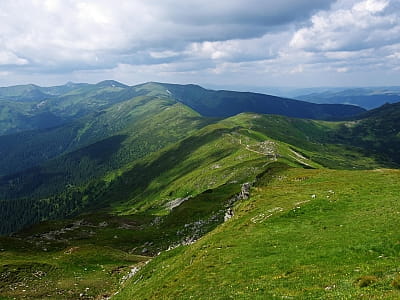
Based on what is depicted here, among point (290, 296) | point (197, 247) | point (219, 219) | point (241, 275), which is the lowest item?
point (219, 219)

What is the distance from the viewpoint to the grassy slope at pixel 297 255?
2441 cm

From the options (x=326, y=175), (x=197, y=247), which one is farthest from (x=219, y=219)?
(x=197, y=247)

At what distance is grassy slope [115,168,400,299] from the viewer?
24.4m

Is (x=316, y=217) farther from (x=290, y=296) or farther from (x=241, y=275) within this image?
(x=290, y=296)

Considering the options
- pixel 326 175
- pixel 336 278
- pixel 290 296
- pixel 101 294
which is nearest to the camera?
pixel 290 296

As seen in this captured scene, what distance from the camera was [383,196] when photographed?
157 feet

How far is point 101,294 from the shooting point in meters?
47.5

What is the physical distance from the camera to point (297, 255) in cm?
3231

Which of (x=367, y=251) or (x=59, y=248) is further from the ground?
(x=367, y=251)

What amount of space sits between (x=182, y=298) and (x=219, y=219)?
188ft

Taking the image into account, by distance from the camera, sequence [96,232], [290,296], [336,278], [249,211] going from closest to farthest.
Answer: [290,296] < [336,278] < [249,211] < [96,232]

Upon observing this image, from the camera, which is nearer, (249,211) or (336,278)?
(336,278)

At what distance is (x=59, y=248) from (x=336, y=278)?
73.8 metres

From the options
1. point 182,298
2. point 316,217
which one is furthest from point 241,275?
point 316,217
